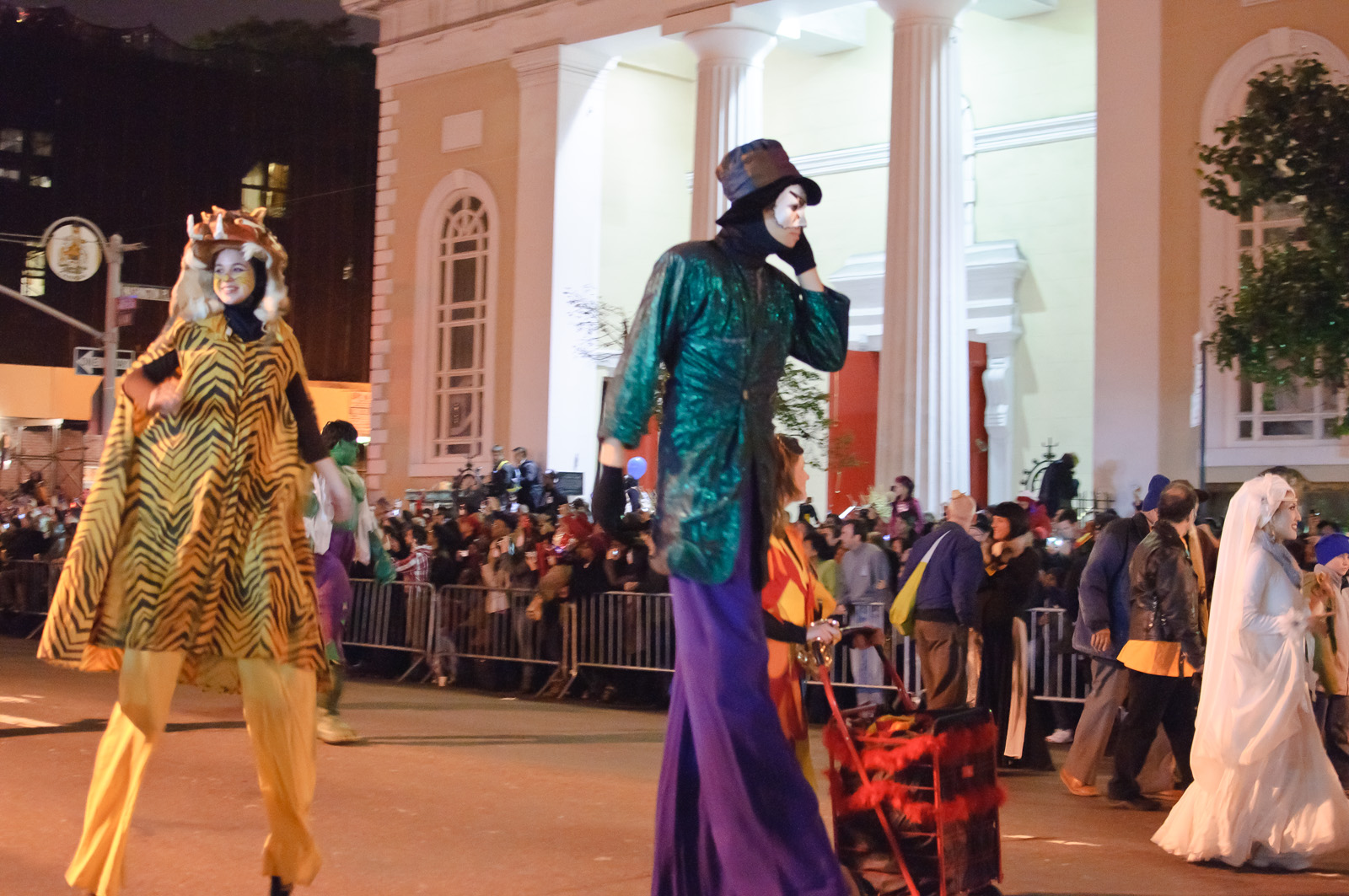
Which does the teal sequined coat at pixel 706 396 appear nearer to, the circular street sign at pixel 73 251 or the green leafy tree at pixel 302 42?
the circular street sign at pixel 73 251

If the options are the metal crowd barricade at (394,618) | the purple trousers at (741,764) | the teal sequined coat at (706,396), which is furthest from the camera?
the metal crowd barricade at (394,618)

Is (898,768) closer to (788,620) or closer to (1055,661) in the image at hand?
(788,620)

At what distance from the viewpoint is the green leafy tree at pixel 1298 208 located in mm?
13258

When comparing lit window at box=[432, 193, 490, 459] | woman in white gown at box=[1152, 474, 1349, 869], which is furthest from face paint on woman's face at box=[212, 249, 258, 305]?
lit window at box=[432, 193, 490, 459]

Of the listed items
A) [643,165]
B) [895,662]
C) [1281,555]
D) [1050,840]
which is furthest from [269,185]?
[1281,555]

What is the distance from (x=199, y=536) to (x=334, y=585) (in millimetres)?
4871

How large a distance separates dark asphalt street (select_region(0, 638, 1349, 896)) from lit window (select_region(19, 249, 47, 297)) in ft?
123

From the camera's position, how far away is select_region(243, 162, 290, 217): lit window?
46.4 meters

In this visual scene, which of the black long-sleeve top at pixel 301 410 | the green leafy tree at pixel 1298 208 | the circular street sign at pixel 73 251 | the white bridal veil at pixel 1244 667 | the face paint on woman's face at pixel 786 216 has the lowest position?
the white bridal veil at pixel 1244 667

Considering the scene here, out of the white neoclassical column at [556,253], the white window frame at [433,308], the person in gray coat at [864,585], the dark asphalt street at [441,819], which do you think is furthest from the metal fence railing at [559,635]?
the white window frame at [433,308]

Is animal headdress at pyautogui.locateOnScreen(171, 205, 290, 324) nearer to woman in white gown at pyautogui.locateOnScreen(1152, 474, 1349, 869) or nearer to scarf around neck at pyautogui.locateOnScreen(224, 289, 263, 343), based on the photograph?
scarf around neck at pyautogui.locateOnScreen(224, 289, 263, 343)

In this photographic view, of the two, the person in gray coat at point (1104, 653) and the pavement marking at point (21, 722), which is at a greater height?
the person in gray coat at point (1104, 653)

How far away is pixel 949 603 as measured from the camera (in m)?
10.0

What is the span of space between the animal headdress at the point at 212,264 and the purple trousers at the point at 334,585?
14.5 ft
